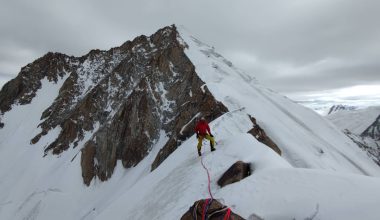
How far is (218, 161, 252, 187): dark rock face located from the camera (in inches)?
424

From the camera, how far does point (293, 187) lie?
27.7 feet

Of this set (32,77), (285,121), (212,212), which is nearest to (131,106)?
(285,121)

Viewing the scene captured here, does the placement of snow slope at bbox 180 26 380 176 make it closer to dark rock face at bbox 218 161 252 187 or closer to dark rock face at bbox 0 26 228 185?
dark rock face at bbox 0 26 228 185

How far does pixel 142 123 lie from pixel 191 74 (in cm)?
1291

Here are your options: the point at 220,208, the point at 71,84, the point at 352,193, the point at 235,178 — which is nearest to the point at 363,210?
the point at 352,193

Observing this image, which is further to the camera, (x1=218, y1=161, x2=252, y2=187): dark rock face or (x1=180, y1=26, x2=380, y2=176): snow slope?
(x1=180, y1=26, x2=380, y2=176): snow slope

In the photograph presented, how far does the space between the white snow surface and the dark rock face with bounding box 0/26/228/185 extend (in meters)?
2.33

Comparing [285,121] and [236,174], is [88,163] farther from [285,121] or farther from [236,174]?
[236,174]

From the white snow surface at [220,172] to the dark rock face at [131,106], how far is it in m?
2.33

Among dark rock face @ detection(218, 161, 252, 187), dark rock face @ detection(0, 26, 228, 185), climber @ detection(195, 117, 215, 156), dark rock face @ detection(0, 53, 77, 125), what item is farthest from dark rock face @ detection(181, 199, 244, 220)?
dark rock face @ detection(0, 53, 77, 125)

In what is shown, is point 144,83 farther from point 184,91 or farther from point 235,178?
point 235,178

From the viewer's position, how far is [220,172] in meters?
12.2

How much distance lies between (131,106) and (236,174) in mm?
44371

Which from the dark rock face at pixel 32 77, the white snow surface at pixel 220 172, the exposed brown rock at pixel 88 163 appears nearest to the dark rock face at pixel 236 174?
the white snow surface at pixel 220 172
